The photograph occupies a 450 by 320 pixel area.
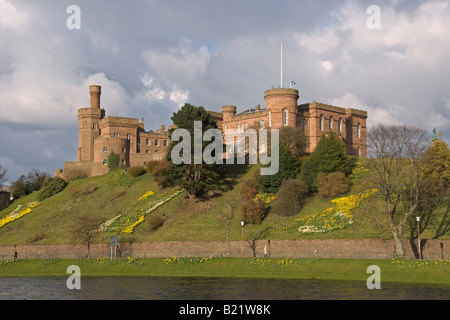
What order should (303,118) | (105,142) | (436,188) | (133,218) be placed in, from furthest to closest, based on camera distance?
(105,142) → (303,118) → (133,218) → (436,188)

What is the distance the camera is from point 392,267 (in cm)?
4141

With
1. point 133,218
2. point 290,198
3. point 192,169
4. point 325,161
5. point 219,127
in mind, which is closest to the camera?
point 290,198

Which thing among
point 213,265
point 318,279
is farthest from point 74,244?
point 318,279

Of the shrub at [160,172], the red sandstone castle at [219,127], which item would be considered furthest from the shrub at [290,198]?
the red sandstone castle at [219,127]

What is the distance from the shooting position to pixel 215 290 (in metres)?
36.0

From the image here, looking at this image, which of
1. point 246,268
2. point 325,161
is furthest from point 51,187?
point 246,268

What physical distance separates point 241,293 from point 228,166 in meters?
48.0

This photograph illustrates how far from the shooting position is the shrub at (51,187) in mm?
87562

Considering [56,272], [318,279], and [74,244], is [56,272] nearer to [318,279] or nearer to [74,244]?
[74,244]

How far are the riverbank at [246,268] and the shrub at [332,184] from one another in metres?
18.5

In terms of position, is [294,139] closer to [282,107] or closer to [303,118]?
[282,107]

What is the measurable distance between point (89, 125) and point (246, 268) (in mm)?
70570

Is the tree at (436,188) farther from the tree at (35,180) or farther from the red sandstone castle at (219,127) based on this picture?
the tree at (35,180)

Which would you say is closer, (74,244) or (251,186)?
(74,244)
